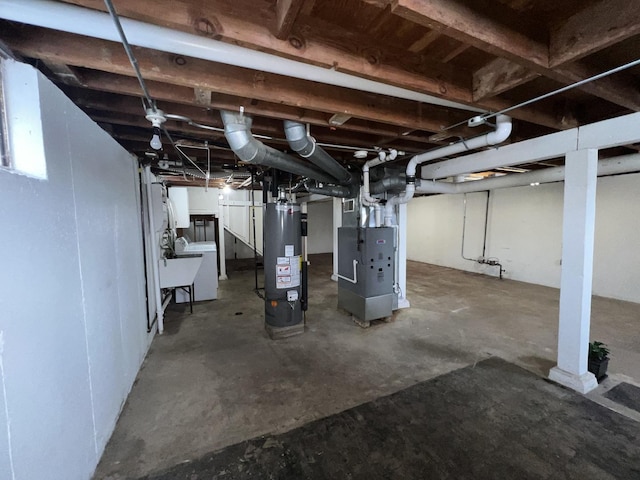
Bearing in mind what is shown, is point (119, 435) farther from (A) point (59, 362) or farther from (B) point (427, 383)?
(B) point (427, 383)

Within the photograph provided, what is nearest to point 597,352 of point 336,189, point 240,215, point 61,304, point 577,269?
point 577,269

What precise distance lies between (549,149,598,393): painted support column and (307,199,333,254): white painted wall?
8.58 m

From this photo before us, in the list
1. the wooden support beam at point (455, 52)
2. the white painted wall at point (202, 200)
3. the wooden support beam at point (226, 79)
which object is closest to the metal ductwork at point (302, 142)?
the wooden support beam at point (226, 79)

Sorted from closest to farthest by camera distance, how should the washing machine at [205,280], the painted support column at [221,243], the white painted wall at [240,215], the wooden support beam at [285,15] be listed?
the wooden support beam at [285,15] < the washing machine at [205,280] < the painted support column at [221,243] < the white painted wall at [240,215]

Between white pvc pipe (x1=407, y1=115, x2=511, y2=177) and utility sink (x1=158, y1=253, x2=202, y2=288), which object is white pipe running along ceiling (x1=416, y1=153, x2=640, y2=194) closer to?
white pvc pipe (x1=407, y1=115, x2=511, y2=177)

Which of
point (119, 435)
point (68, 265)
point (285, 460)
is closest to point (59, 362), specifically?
point (68, 265)

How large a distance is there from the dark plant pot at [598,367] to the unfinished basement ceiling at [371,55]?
6.83ft

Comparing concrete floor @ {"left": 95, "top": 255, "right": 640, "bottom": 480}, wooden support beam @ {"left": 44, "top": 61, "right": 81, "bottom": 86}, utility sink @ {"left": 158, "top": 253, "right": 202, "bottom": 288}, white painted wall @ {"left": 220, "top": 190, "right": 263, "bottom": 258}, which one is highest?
wooden support beam @ {"left": 44, "top": 61, "right": 81, "bottom": 86}

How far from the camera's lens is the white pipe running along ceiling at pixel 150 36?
0.96 m

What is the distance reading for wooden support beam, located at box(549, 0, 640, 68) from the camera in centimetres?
108

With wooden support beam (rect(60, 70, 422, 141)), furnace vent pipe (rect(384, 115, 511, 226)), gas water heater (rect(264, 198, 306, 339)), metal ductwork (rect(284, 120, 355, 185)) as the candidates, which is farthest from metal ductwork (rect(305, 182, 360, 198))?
wooden support beam (rect(60, 70, 422, 141))

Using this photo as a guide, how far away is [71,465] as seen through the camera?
4.18 feet

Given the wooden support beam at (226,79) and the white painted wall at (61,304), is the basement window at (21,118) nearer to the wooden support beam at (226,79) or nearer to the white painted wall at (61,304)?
the white painted wall at (61,304)

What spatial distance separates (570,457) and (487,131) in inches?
96.1
